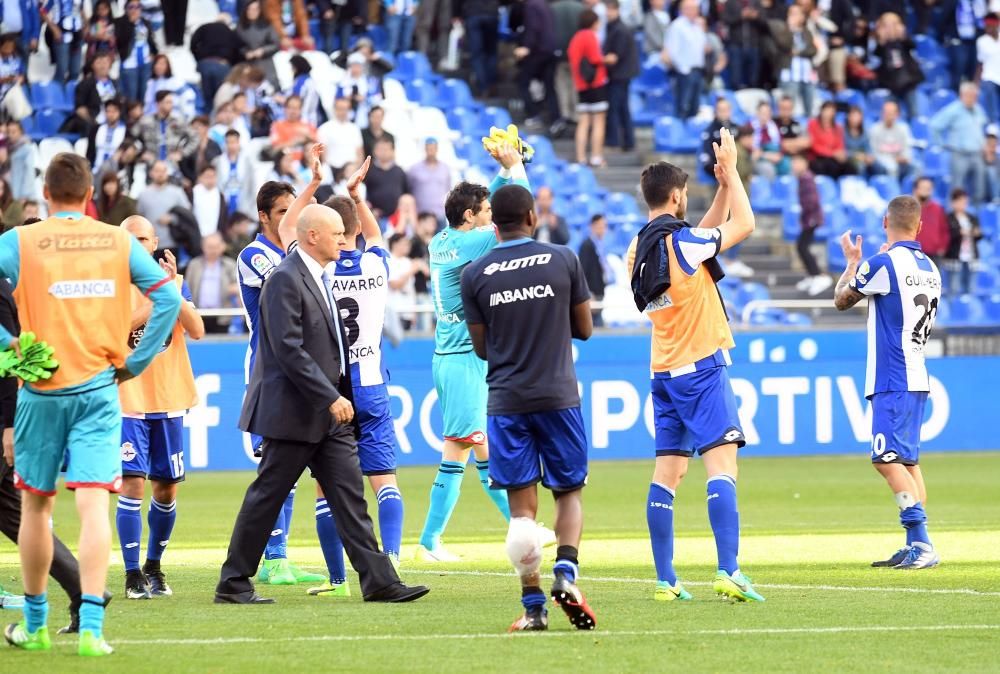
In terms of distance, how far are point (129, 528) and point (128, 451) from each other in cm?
49

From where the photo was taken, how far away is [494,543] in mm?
13320

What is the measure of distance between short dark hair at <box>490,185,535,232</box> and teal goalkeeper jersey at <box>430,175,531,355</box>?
275 centimetres

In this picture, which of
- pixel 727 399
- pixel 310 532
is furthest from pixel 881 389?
pixel 310 532

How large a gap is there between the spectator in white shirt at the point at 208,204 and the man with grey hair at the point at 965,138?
12.8m

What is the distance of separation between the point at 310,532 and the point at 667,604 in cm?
609

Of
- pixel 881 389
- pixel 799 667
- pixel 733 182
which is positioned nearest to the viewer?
pixel 799 667

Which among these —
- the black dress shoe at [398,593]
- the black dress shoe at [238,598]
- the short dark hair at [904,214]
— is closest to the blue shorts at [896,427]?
the short dark hair at [904,214]

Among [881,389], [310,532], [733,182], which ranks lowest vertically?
[310,532]

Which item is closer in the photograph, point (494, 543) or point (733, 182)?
point (733, 182)

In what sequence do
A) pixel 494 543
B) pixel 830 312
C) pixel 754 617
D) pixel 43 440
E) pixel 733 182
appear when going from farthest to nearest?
pixel 830 312 < pixel 494 543 < pixel 733 182 < pixel 754 617 < pixel 43 440

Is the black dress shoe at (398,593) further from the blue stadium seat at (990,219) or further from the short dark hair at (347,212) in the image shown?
the blue stadium seat at (990,219)

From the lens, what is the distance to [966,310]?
Answer: 25.4 meters

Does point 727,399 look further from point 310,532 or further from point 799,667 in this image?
point 310,532

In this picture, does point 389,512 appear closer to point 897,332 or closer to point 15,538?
point 15,538
